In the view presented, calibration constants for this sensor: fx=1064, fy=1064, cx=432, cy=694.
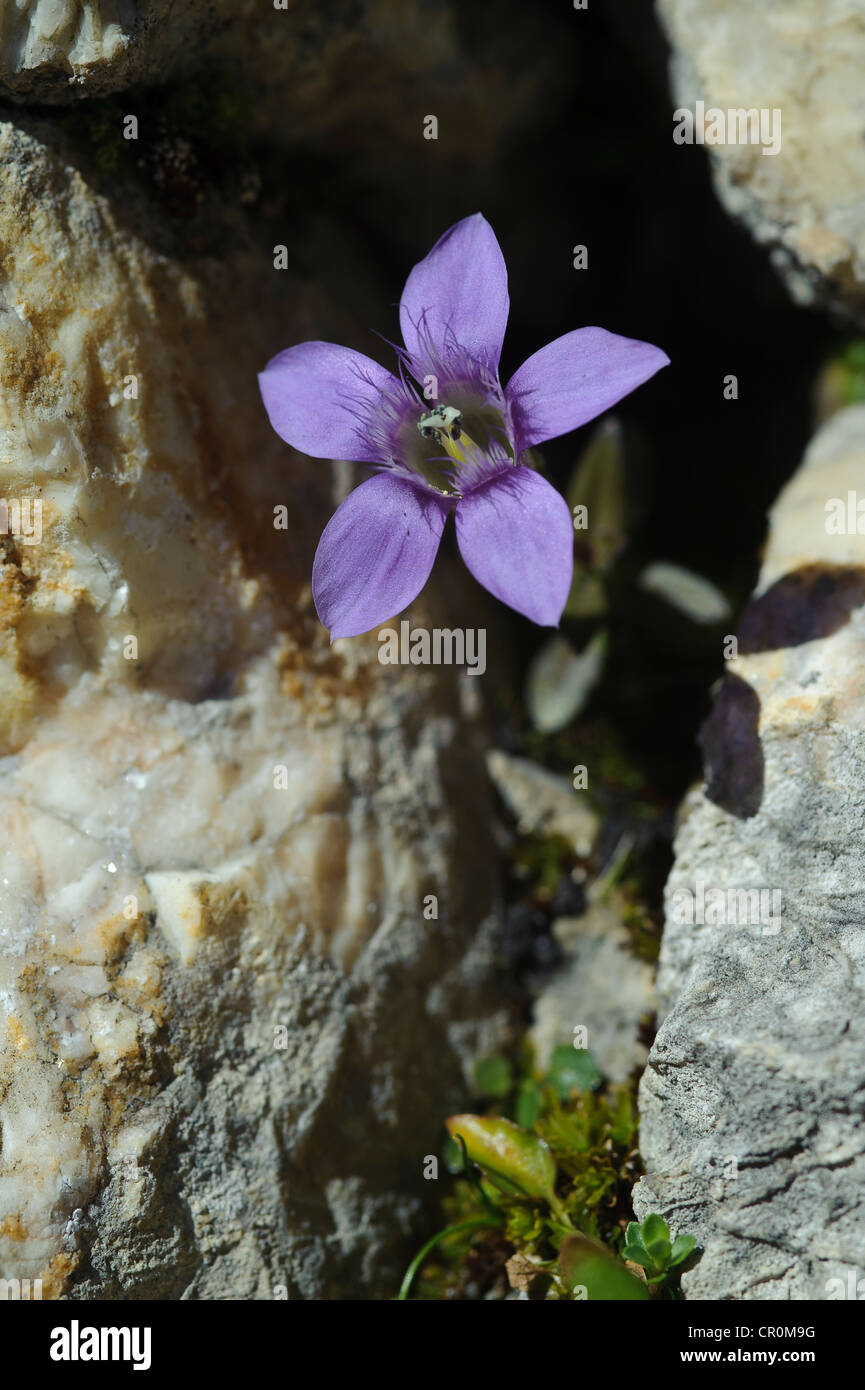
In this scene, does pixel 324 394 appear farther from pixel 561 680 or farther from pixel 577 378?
pixel 561 680

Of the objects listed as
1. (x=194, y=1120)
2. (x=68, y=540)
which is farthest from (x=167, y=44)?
(x=194, y=1120)

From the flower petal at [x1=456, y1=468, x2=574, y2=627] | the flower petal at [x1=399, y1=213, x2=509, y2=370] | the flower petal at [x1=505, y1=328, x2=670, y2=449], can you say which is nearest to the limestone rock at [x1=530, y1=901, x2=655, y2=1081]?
the flower petal at [x1=456, y1=468, x2=574, y2=627]

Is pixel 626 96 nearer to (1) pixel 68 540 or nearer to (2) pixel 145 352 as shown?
(2) pixel 145 352

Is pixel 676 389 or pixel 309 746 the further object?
pixel 676 389

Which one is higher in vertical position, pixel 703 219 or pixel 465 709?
pixel 703 219

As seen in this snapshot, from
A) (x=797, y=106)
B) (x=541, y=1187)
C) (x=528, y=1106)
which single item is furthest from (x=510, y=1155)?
(x=797, y=106)

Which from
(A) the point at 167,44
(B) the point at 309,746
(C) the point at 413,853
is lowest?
(C) the point at 413,853

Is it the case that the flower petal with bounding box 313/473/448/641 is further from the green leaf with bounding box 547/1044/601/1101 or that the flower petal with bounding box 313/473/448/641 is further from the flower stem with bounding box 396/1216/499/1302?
the flower stem with bounding box 396/1216/499/1302
